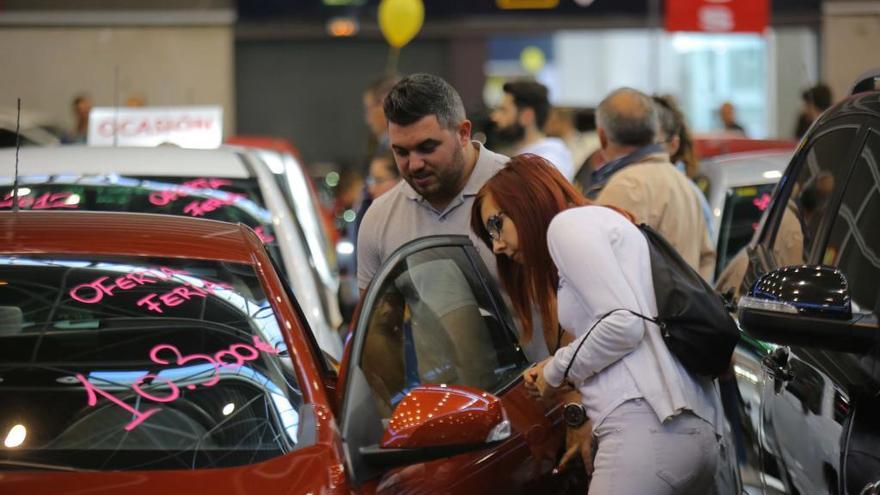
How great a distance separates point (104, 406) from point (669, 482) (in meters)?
1.40

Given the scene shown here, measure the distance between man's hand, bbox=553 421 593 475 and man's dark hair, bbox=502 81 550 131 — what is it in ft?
16.6

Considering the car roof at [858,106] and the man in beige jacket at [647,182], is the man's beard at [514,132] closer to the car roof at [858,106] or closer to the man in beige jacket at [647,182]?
the man in beige jacket at [647,182]

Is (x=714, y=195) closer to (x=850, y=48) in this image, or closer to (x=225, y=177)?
(x=225, y=177)

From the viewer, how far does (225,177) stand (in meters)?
6.79

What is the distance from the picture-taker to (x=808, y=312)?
3.53 meters

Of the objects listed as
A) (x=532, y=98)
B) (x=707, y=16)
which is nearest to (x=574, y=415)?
(x=532, y=98)

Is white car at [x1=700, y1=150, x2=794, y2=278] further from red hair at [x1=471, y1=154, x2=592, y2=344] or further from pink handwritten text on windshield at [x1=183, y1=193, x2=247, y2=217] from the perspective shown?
red hair at [x1=471, y1=154, x2=592, y2=344]

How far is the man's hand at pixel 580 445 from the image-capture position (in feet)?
14.8

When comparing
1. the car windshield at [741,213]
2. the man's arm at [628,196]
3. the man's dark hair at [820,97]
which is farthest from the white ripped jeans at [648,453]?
the man's dark hair at [820,97]

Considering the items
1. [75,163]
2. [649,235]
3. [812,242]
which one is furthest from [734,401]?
[75,163]

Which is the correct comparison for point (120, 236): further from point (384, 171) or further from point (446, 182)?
point (384, 171)

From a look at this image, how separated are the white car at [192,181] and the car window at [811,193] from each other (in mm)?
1851

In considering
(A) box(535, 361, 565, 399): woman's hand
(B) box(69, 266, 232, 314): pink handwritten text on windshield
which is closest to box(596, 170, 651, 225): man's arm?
(A) box(535, 361, 565, 399): woman's hand

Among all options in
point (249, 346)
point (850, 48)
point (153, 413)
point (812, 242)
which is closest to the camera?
point (153, 413)
